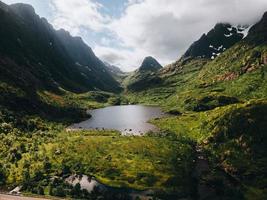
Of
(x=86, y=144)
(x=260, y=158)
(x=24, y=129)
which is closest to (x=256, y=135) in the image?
(x=260, y=158)

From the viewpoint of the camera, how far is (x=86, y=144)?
525 feet

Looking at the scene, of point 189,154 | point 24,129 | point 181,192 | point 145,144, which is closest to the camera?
point 181,192

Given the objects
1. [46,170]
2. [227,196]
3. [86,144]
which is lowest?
[227,196]

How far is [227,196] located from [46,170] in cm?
5719

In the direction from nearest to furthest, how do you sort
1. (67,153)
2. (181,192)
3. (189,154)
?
(181,192) < (67,153) < (189,154)

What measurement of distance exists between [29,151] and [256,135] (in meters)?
90.9

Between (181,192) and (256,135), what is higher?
(256,135)

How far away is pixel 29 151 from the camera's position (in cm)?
14425

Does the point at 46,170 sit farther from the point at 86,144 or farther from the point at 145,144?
the point at 145,144

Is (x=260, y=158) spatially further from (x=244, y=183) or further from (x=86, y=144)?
(x=86, y=144)

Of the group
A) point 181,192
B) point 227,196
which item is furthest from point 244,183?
point 181,192

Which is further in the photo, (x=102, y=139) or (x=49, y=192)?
(x=102, y=139)

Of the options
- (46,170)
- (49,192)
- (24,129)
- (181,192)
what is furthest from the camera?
(24,129)

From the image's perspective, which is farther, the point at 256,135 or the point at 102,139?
the point at 102,139
